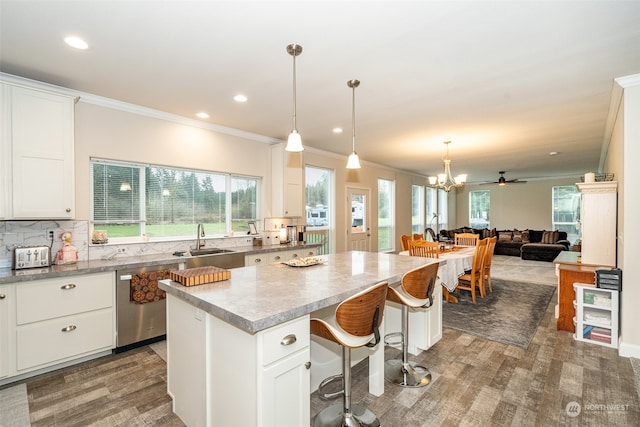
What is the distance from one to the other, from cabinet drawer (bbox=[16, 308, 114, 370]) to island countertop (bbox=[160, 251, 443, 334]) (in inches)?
55.8

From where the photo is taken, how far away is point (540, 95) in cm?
326

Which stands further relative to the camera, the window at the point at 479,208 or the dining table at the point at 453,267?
the window at the point at 479,208

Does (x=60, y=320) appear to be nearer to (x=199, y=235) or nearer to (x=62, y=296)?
(x=62, y=296)

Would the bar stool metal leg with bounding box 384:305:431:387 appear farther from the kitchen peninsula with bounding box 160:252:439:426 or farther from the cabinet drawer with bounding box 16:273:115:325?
the cabinet drawer with bounding box 16:273:115:325

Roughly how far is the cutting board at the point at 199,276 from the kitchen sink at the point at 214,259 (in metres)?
1.28

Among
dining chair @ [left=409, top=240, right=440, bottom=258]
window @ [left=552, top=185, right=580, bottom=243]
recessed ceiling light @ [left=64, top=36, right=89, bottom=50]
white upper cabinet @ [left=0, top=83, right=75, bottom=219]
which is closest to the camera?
recessed ceiling light @ [left=64, top=36, right=89, bottom=50]

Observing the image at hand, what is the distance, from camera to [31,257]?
2.71m

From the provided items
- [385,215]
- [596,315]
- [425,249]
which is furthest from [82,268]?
[385,215]

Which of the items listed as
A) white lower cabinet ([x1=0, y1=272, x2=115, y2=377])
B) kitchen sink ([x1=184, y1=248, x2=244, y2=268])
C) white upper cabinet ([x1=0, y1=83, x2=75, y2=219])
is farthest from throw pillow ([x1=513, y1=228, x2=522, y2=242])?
white upper cabinet ([x1=0, y1=83, x2=75, y2=219])

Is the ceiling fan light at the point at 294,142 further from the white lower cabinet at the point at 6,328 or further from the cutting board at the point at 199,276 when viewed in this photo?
the white lower cabinet at the point at 6,328

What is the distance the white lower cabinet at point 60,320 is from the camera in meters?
2.46

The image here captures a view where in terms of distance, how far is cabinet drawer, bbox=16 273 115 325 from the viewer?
8.11 feet

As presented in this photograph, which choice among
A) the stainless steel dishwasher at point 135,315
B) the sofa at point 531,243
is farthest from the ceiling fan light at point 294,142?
the sofa at point 531,243

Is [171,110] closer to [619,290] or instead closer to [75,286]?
[75,286]
